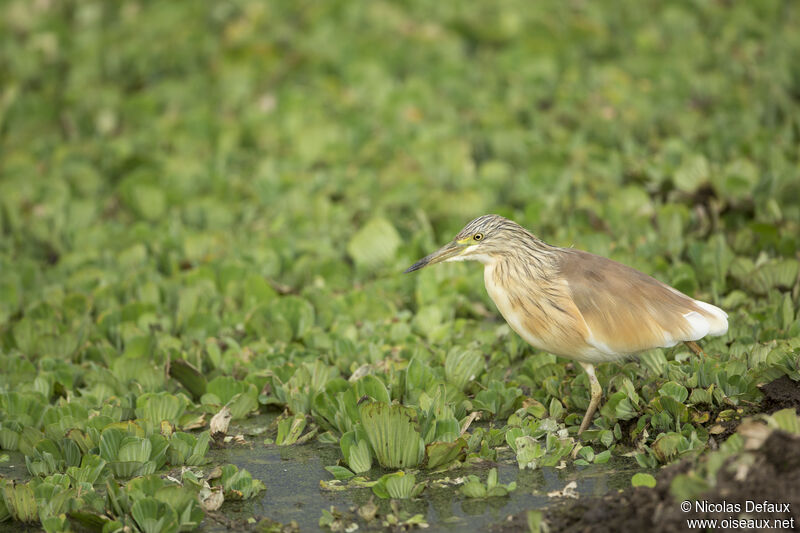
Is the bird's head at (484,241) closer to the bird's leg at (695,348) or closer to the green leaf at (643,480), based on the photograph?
the bird's leg at (695,348)

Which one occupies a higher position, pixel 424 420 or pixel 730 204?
pixel 730 204

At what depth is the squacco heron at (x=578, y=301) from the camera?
5.12m

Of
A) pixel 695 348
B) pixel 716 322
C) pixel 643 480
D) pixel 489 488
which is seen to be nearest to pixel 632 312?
pixel 716 322

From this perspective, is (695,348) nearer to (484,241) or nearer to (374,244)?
(484,241)

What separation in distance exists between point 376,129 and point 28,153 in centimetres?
366

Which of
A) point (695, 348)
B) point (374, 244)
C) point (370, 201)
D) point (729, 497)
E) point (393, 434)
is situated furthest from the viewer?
point (370, 201)

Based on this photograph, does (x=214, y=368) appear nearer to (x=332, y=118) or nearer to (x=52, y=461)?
(x=52, y=461)

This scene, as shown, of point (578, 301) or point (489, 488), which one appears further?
point (578, 301)

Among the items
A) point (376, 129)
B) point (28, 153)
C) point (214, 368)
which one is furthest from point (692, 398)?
point (28, 153)

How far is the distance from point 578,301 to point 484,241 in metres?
0.66

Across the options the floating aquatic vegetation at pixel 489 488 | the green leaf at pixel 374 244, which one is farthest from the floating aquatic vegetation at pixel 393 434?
the green leaf at pixel 374 244

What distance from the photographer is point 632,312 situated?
203 inches

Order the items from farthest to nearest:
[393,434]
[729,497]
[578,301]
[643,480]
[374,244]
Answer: [374,244], [578,301], [393,434], [643,480], [729,497]

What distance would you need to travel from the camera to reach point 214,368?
642 centimetres
